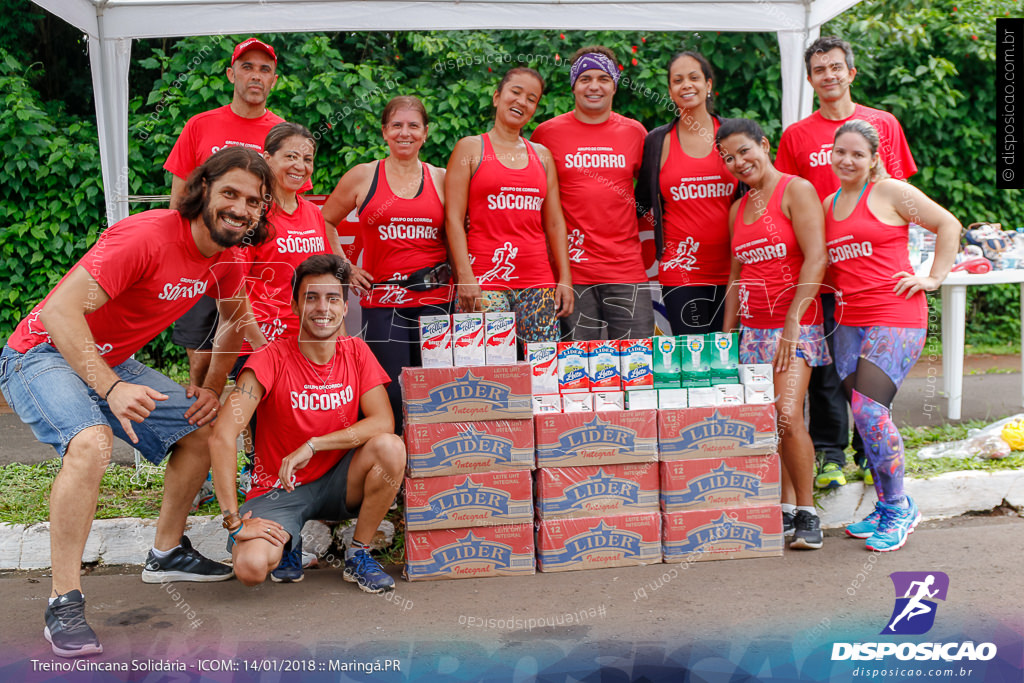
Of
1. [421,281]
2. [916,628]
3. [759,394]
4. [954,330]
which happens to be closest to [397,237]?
[421,281]

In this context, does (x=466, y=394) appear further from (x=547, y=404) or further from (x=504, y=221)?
(x=504, y=221)

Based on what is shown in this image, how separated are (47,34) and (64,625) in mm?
7071

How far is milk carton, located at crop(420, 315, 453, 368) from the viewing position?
3.97m

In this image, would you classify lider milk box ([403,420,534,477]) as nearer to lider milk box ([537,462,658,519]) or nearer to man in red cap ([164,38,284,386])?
lider milk box ([537,462,658,519])

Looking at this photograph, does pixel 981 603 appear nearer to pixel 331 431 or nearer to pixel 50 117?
pixel 331 431

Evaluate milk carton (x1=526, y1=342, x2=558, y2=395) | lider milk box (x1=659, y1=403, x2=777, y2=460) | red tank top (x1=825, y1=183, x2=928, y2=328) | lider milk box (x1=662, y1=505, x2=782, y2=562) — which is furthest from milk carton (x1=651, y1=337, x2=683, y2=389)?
red tank top (x1=825, y1=183, x2=928, y2=328)

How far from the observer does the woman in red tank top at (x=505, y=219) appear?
14.3 ft

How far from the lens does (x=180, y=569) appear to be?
156 inches

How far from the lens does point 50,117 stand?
7.61m

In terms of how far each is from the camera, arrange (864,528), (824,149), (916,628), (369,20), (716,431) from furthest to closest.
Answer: (369,20)
(824,149)
(864,528)
(716,431)
(916,628)

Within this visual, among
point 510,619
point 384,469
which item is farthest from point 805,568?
point 384,469

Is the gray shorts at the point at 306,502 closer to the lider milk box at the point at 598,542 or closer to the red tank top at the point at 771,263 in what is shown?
the lider milk box at the point at 598,542

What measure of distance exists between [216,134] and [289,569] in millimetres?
2261

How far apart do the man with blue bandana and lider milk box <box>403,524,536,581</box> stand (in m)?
1.21
